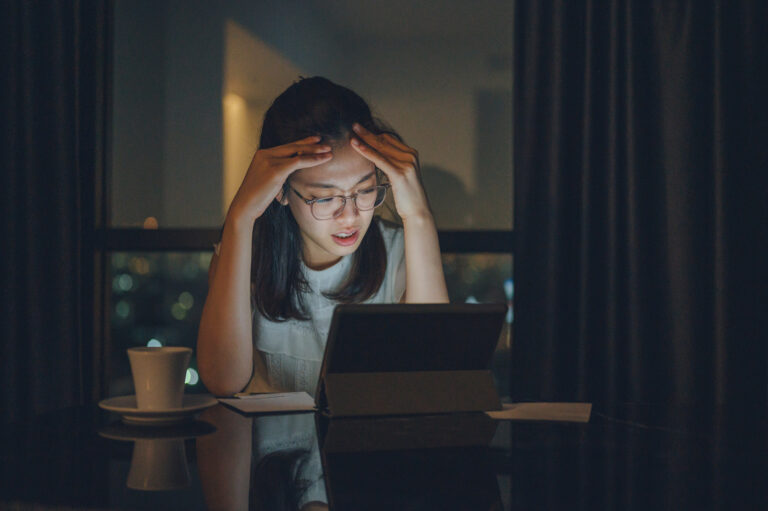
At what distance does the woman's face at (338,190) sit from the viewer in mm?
1785

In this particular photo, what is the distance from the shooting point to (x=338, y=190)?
1.78 m

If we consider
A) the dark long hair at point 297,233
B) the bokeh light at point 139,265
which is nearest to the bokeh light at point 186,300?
the bokeh light at point 139,265

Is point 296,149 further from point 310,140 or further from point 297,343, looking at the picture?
point 297,343

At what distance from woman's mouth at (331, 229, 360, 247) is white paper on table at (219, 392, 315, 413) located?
60cm

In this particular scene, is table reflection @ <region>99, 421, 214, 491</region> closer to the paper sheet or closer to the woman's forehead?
the paper sheet

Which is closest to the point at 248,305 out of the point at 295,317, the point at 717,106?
the point at 295,317

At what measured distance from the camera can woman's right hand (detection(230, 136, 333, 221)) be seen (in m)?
1.65

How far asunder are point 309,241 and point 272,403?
32.9 inches

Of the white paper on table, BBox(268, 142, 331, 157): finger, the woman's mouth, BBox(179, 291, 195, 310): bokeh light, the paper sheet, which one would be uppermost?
BBox(268, 142, 331, 157): finger

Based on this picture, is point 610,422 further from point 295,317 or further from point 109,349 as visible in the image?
point 109,349

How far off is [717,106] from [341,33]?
4.05 ft

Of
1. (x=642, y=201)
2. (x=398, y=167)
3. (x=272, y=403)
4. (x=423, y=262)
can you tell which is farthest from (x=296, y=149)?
(x=642, y=201)

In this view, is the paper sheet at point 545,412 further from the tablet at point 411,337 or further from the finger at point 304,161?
the finger at point 304,161

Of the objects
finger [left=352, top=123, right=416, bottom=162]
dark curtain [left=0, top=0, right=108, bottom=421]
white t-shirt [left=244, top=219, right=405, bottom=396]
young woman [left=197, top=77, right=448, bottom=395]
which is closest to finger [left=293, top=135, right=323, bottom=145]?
young woman [left=197, top=77, right=448, bottom=395]
